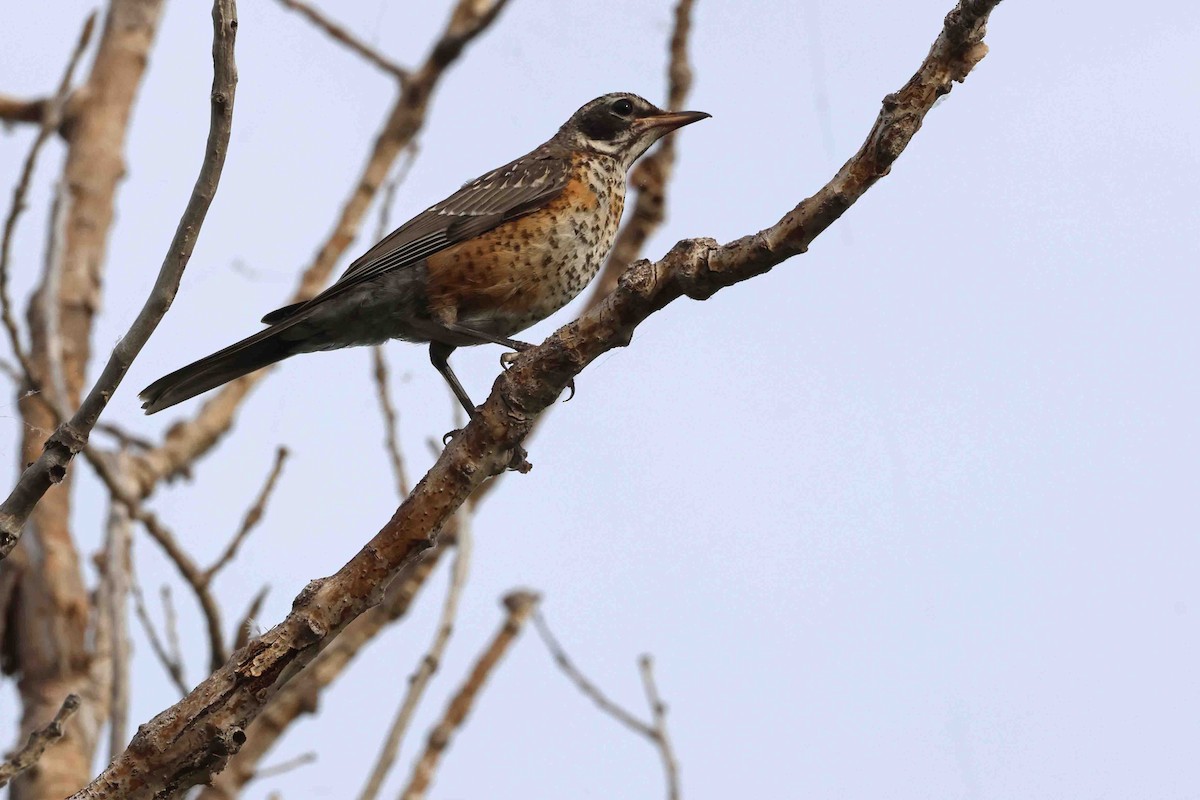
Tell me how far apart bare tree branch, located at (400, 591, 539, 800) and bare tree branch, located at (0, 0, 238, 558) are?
369cm

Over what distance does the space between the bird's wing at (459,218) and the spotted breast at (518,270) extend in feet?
0.23

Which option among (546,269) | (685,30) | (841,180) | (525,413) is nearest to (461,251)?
(546,269)

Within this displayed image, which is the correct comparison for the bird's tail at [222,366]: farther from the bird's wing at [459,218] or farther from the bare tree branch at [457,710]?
the bare tree branch at [457,710]

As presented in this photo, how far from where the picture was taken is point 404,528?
13.0ft

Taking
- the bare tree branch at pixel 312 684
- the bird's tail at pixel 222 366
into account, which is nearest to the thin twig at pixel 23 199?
the bird's tail at pixel 222 366

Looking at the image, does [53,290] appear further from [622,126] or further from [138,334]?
[138,334]

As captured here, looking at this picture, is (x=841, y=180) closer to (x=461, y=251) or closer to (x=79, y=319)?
(x=461, y=251)

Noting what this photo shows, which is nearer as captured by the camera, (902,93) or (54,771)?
(902,93)

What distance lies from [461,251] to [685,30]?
2050 millimetres

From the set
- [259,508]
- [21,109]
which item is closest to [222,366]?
[259,508]

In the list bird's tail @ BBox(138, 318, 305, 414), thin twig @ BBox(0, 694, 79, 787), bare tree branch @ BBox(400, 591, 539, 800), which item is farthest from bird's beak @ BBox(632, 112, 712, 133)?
thin twig @ BBox(0, 694, 79, 787)

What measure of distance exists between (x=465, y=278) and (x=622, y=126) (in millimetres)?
1536

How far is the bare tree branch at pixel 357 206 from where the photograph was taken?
29.1 feet

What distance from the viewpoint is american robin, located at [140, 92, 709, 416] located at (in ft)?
21.8
